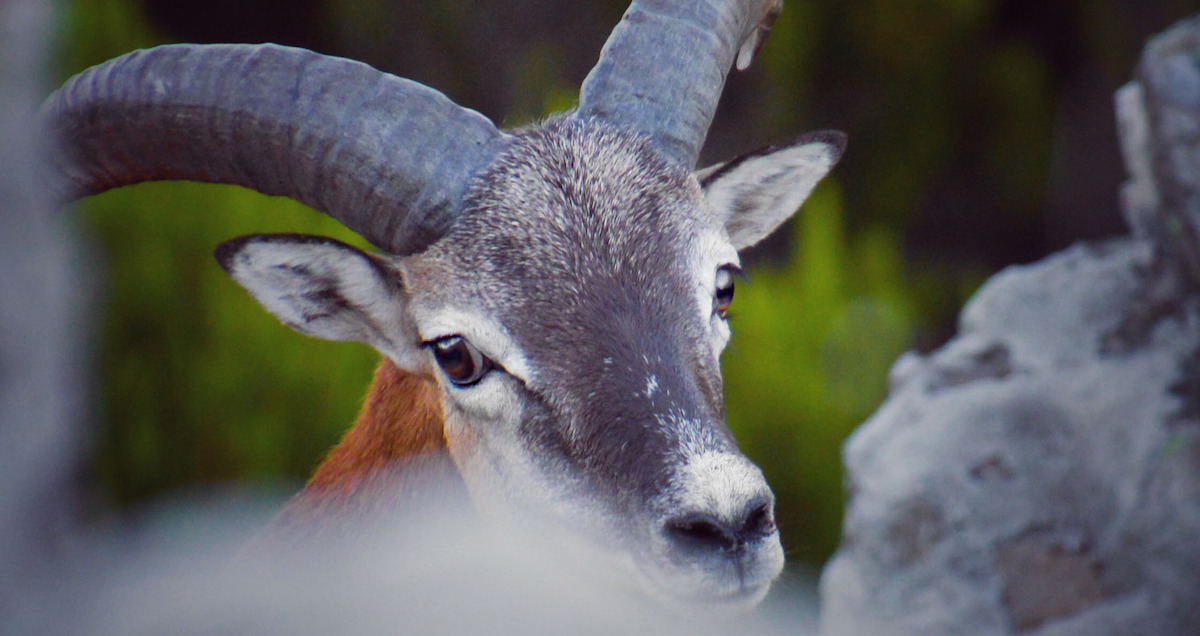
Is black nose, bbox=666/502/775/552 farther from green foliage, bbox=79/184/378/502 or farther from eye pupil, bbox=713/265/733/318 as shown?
green foliage, bbox=79/184/378/502

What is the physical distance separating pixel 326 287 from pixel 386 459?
436 millimetres

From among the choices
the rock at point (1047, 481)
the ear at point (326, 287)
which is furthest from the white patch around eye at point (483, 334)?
the rock at point (1047, 481)

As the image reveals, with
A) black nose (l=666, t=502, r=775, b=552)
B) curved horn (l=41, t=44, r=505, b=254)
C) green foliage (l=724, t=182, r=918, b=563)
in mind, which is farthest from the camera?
green foliage (l=724, t=182, r=918, b=563)

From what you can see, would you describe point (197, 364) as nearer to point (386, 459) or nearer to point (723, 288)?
point (386, 459)

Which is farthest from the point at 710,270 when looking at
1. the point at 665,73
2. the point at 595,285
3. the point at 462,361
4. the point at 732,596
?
the point at 732,596

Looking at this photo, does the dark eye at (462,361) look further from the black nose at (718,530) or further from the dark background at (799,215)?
the dark background at (799,215)

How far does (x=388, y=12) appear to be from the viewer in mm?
5352

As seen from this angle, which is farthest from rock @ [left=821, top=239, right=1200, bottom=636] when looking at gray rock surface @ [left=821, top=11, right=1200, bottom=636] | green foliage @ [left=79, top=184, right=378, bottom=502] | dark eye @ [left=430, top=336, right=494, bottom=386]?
green foliage @ [left=79, top=184, right=378, bottom=502]

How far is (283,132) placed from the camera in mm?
2064

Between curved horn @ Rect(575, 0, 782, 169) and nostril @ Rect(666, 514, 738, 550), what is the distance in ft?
2.92

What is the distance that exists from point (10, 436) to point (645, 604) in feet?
4.83

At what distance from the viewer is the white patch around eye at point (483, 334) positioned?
2.06 meters

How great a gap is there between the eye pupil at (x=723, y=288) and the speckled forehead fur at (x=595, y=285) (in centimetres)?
10

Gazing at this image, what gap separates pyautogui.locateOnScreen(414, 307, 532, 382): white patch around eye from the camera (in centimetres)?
206
